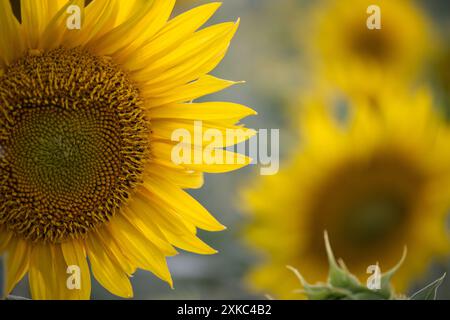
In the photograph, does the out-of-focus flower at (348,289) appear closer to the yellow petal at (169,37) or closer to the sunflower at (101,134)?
the sunflower at (101,134)

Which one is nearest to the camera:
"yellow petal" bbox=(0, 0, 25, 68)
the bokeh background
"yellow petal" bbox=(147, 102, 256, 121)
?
"yellow petal" bbox=(0, 0, 25, 68)

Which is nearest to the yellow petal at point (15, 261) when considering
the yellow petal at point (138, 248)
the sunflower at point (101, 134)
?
the sunflower at point (101, 134)

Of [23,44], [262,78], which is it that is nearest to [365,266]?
[262,78]

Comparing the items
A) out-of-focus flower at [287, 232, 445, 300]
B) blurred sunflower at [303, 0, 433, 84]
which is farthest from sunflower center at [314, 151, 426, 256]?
out-of-focus flower at [287, 232, 445, 300]

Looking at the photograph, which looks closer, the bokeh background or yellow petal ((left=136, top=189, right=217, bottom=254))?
yellow petal ((left=136, top=189, right=217, bottom=254))

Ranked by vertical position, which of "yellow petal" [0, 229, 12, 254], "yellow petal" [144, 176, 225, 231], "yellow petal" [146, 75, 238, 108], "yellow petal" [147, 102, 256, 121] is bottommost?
"yellow petal" [0, 229, 12, 254]

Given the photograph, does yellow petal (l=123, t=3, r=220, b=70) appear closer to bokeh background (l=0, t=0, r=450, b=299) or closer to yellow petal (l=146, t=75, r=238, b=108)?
yellow petal (l=146, t=75, r=238, b=108)

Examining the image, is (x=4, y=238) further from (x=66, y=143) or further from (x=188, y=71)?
(x=188, y=71)
